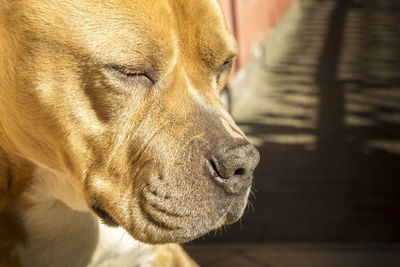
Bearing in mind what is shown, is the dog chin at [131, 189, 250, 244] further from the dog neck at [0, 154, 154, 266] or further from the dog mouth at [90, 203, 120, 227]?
the dog neck at [0, 154, 154, 266]

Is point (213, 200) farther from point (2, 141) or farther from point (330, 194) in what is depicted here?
point (330, 194)

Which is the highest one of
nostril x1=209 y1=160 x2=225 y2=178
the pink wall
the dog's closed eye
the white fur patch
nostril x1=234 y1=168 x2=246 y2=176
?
the dog's closed eye

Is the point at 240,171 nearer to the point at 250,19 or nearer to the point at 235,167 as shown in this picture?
the point at 235,167

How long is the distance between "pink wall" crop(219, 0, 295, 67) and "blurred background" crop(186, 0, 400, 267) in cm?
2

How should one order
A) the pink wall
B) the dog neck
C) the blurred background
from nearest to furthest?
the dog neck
the blurred background
the pink wall

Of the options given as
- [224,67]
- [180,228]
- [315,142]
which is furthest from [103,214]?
[315,142]

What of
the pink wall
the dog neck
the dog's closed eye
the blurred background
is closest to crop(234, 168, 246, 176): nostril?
the dog's closed eye

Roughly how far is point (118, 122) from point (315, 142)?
12.3ft

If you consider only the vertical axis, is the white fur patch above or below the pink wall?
above

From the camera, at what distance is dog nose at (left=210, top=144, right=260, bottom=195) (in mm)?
1809

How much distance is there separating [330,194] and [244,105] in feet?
7.77

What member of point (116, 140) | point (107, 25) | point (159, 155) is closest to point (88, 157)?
point (116, 140)

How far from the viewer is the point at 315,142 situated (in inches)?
209

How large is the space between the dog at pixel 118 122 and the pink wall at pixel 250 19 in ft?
11.2
